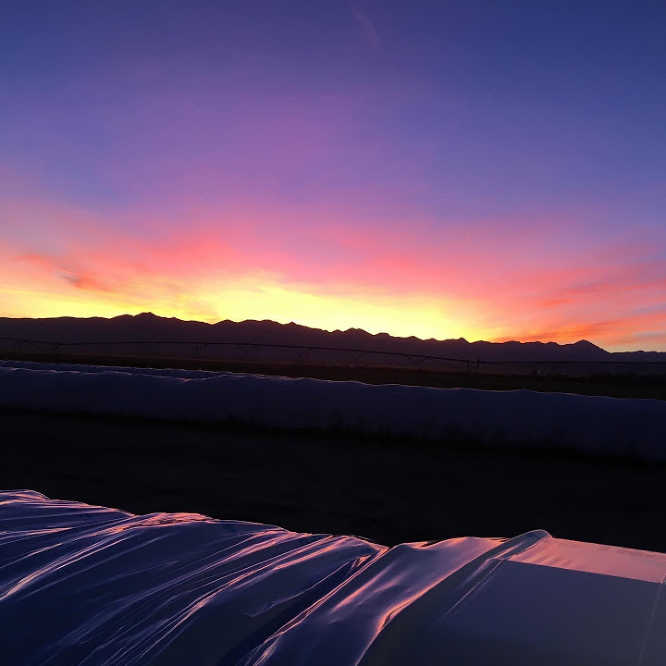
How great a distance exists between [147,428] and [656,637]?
674cm

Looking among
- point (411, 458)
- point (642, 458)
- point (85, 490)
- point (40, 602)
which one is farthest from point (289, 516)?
point (642, 458)

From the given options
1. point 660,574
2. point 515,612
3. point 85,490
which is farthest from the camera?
point 85,490

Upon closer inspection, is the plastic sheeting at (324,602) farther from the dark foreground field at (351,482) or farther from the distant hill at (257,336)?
the distant hill at (257,336)

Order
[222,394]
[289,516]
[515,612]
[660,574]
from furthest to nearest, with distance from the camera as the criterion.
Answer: [222,394] < [289,516] < [660,574] < [515,612]

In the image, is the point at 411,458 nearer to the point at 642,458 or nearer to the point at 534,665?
the point at 642,458

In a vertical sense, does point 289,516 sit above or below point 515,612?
below

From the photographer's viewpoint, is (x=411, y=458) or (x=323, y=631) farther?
(x=411, y=458)

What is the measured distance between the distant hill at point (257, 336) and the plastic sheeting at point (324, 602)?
65.2 metres

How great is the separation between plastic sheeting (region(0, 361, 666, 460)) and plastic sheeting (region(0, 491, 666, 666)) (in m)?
4.79

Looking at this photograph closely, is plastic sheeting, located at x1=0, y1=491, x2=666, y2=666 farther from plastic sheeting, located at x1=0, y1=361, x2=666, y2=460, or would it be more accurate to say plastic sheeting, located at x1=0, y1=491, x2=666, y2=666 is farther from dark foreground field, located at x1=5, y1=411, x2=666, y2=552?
plastic sheeting, located at x1=0, y1=361, x2=666, y2=460

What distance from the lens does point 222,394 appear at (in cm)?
734

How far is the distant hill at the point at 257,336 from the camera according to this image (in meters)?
67.1

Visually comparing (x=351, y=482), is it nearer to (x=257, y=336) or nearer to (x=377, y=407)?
(x=377, y=407)

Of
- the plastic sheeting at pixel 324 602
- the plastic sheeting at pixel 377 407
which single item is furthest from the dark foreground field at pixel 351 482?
the plastic sheeting at pixel 324 602
